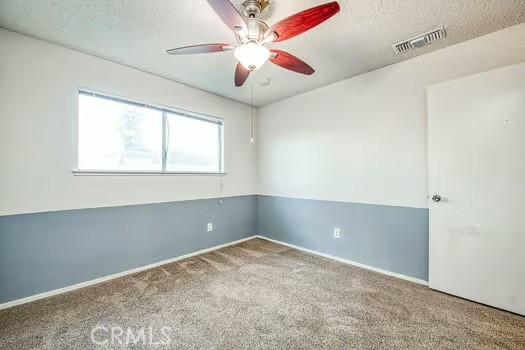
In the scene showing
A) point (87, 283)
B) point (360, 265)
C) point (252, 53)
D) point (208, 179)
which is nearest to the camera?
point (252, 53)

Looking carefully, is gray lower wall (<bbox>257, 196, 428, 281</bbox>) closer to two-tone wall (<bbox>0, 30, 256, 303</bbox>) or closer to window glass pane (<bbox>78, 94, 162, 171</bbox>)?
two-tone wall (<bbox>0, 30, 256, 303</bbox>)

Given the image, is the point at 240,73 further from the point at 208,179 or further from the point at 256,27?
the point at 208,179

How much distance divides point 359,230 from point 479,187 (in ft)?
4.08

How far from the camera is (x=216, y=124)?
360 cm

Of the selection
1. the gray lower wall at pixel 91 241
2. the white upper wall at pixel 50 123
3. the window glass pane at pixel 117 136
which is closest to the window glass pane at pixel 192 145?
the window glass pane at pixel 117 136

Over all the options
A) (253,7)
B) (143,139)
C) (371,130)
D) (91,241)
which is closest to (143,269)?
(91,241)

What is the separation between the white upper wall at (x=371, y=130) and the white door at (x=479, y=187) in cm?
17

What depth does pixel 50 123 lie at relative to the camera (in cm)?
213

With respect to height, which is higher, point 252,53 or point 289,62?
point 289,62

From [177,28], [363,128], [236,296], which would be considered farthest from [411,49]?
[236,296]

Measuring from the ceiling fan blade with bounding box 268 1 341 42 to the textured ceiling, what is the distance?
35 cm

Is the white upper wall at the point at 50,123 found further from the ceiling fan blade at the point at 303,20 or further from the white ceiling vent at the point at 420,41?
the white ceiling vent at the point at 420,41

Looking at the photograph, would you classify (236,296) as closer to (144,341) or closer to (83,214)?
(144,341)

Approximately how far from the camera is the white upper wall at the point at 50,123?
1.96m
